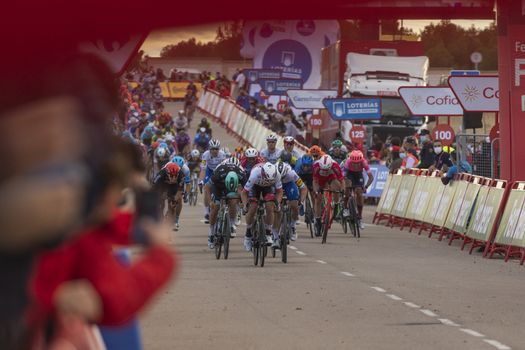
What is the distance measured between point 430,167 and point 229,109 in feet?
148

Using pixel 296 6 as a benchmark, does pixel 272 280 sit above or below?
below

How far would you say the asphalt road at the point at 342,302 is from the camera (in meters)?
12.8

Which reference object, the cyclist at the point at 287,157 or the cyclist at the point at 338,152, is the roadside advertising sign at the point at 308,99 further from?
the cyclist at the point at 287,157

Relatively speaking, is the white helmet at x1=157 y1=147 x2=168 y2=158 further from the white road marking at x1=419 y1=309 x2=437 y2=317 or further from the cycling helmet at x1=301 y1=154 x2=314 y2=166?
the white road marking at x1=419 y1=309 x2=437 y2=317

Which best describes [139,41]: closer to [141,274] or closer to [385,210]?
[141,274]

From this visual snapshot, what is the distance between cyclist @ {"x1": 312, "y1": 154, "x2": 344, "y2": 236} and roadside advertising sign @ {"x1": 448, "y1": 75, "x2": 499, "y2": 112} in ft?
10.00

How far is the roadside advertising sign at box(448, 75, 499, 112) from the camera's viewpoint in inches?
1157

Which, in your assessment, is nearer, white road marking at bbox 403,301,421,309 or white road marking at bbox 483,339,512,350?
white road marking at bbox 483,339,512,350

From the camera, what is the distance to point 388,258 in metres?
23.6

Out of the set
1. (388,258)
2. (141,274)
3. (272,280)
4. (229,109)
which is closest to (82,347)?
(141,274)

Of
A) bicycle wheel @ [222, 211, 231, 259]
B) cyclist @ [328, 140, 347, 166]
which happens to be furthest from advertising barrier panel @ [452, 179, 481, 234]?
cyclist @ [328, 140, 347, 166]

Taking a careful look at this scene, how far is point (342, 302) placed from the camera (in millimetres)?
16234

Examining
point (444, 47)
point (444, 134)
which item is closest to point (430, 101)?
point (444, 134)

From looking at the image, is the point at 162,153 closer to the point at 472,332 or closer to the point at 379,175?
the point at 379,175
